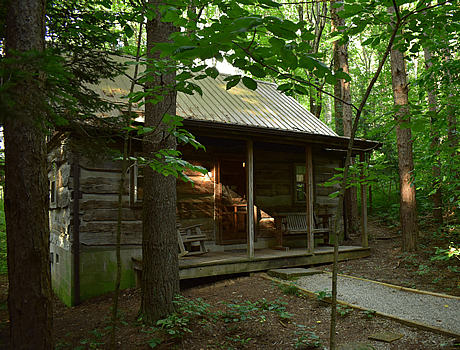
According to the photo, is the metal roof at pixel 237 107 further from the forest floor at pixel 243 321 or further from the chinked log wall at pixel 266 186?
the forest floor at pixel 243 321

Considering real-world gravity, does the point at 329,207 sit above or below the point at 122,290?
above

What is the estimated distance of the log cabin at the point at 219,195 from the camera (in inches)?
277

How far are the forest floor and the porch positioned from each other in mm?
269

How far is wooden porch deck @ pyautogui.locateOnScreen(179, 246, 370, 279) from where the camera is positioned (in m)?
7.03

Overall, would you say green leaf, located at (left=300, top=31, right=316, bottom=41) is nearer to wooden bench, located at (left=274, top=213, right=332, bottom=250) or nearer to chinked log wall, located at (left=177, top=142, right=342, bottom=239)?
chinked log wall, located at (left=177, top=142, right=342, bottom=239)

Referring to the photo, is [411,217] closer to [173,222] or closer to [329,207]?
[329,207]

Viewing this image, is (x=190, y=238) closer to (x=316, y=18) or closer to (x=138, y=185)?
(x=138, y=185)

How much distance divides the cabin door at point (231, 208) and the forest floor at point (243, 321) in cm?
189

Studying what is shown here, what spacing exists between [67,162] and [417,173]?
26.9 ft

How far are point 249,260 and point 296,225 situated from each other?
2909 millimetres

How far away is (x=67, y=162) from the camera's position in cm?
728

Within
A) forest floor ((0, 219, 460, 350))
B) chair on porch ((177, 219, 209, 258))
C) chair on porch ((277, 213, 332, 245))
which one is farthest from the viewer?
chair on porch ((277, 213, 332, 245))

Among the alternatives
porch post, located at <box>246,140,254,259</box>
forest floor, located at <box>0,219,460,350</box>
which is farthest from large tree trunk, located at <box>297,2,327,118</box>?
forest floor, located at <box>0,219,460,350</box>

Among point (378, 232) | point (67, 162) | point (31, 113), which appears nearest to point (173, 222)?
point (31, 113)
